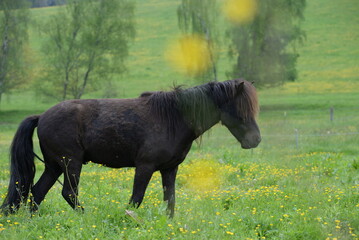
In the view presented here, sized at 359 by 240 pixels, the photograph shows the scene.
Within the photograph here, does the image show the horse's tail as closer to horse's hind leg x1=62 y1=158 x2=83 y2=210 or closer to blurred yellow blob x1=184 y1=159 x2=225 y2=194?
horse's hind leg x1=62 y1=158 x2=83 y2=210

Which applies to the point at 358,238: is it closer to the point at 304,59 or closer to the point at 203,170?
the point at 203,170

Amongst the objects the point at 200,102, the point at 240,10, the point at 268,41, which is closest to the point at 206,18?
the point at 240,10

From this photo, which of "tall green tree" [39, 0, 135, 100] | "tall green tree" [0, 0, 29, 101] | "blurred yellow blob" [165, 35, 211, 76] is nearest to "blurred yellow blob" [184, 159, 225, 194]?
"blurred yellow blob" [165, 35, 211, 76]

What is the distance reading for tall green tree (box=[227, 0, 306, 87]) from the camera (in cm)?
3566

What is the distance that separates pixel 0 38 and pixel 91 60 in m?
7.78

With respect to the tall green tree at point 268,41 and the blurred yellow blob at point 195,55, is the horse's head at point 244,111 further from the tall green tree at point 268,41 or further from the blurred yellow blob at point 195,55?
the blurred yellow blob at point 195,55

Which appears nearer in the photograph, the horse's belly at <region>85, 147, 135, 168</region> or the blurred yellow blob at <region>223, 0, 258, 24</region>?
the horse's belly at <region>85, 147, 135, 168</region>

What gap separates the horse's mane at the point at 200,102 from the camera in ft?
21.3

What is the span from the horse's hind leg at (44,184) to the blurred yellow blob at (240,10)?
31.4m

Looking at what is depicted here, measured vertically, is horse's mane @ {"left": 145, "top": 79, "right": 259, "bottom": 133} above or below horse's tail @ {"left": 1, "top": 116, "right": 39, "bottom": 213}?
above

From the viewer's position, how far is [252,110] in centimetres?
648

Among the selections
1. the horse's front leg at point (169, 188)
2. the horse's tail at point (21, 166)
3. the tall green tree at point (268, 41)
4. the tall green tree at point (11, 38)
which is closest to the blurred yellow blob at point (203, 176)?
the horse's front leg at point (169, 188)

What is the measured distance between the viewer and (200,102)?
660 cm

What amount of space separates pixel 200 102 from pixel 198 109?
0.11m
